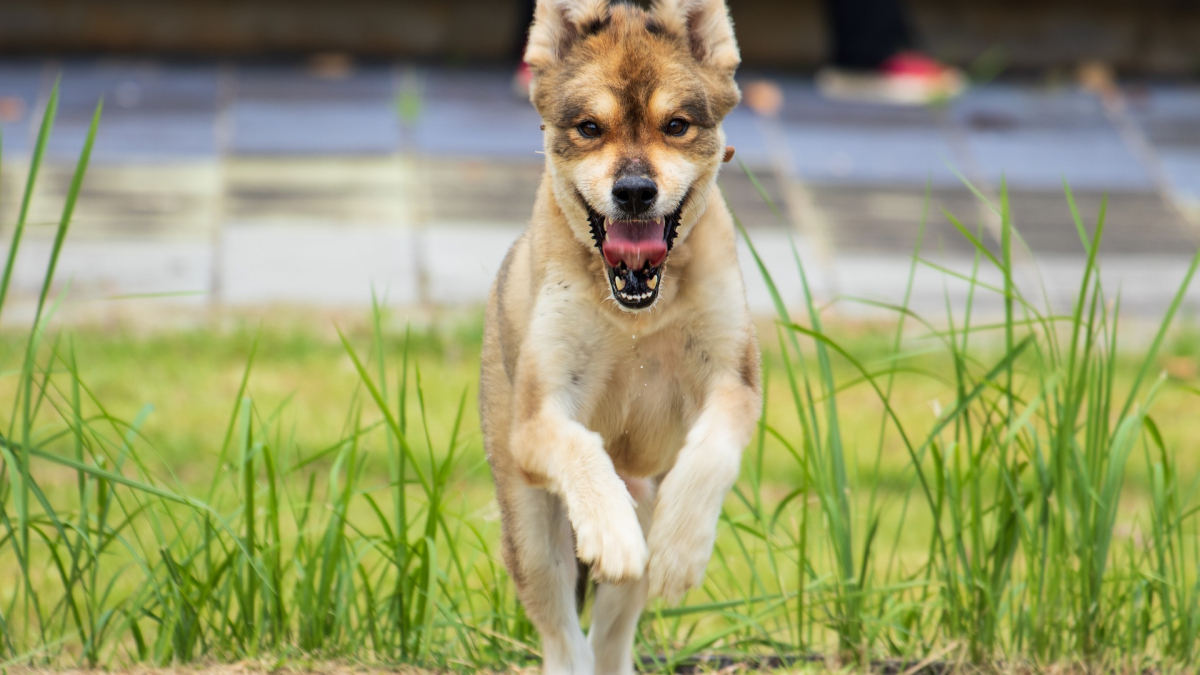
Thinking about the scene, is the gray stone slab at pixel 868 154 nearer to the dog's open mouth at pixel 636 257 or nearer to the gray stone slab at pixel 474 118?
the gray stone slab at pixel 474 118

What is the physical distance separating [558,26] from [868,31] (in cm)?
840

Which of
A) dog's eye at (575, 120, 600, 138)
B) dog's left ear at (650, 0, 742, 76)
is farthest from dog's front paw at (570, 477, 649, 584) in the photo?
dog's left ear at (650, 0, 742, 76)

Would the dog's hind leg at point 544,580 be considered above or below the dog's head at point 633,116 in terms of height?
below

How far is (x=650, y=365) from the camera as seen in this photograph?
301 centimetres

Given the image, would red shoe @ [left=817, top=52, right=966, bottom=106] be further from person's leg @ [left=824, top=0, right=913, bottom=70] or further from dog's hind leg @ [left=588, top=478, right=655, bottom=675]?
dog's hind leg @ [left=588, top=478, right=655, bottom=675]

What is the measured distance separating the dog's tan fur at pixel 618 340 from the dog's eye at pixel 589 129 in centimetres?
1

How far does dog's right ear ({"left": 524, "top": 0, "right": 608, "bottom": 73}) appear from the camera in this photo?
2.90 metres

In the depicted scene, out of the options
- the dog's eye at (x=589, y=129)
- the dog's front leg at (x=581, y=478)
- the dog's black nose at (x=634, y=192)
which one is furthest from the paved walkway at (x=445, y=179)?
the dog's black nose at (x=634, y=192)

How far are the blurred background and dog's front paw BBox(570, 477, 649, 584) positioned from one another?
418cm

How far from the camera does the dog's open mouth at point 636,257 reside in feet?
8.88

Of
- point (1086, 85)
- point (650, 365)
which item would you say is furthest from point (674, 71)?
point (1086, 85)

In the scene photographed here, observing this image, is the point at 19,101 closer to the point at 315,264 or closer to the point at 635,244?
the point at 315,264

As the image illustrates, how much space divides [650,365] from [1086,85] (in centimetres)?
1015

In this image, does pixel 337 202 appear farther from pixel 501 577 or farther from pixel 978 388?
pixel 978 388
